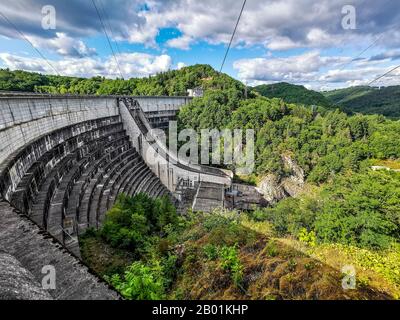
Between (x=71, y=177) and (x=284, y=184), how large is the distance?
2995cm

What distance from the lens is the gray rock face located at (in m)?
2.45

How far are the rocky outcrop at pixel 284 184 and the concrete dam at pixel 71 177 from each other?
8.45 meters

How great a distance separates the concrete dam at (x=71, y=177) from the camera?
10.9ft

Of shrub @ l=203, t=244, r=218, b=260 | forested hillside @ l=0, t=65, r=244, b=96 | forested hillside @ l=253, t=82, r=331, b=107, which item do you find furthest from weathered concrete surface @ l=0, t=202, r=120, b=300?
forested hillside @ l=253, t=82, r=331, b=107

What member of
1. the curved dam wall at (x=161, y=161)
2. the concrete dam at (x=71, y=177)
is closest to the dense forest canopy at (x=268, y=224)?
the concrete dam at (x=71, y=177)

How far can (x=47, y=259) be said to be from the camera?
335 cm

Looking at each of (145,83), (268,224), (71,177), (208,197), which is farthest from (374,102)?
(71,177)

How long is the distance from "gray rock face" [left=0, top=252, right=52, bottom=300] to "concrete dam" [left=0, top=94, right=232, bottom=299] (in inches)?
0.5

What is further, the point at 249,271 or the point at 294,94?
the point at 294,94

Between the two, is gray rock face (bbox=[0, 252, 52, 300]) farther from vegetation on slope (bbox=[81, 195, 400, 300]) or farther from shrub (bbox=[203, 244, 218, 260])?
shrub (bbox=[203, 244, 218, 260])

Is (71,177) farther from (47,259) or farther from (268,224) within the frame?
(268,224)

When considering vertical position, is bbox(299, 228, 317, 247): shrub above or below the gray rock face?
below

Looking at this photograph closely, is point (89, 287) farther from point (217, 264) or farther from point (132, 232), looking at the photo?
point (132, 232)
